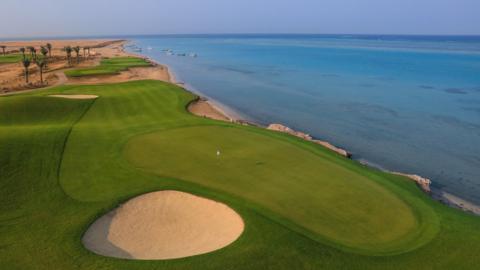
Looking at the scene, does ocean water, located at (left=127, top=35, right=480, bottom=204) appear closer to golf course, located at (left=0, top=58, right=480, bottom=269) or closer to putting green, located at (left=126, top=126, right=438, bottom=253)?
golf course, located at (left=0, top=58, right=480, bottom=269)

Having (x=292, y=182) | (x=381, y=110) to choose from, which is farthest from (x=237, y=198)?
(x=381, y=110)

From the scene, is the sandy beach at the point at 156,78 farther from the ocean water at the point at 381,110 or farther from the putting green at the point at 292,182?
the putting green at the point at 292,182

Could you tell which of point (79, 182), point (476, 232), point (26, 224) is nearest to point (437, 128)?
point (476, 232)

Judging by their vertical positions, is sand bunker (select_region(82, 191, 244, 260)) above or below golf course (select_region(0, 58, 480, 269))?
below

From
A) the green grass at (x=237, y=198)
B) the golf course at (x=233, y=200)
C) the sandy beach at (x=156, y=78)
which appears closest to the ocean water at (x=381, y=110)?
the sandy beach at (x=156, y=78)

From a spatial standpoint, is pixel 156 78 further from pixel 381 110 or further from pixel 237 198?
pixel 237 198

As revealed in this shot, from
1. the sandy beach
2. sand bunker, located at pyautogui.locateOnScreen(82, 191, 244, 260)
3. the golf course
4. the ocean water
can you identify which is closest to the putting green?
the golf course

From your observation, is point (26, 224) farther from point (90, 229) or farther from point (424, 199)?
point (424, 199)
